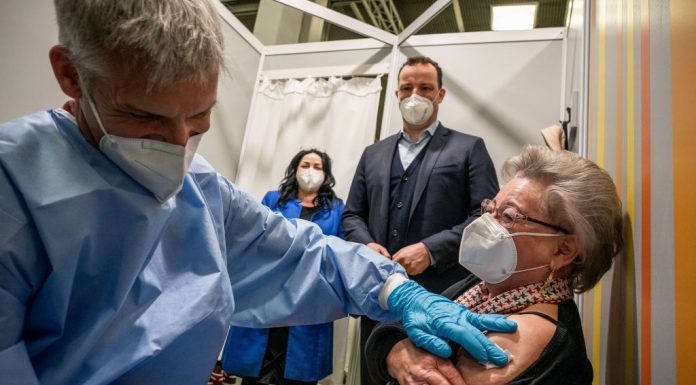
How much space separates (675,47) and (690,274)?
336 millimetres

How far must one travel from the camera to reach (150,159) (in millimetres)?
708

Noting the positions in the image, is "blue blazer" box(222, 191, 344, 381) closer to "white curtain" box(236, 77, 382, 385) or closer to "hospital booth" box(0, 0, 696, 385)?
"hospital booth" box(0, 0, 696, 385)

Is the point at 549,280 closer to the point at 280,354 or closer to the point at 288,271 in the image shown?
the point at 288,271

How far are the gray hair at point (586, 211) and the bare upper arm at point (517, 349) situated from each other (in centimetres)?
21

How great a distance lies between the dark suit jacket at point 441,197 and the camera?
1641 millimetres

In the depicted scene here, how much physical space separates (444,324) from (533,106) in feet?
6.99

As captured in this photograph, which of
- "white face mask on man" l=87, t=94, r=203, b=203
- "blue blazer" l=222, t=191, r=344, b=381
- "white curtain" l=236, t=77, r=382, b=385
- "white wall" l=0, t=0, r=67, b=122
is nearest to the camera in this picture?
"white face mask on man" l=87, t=94, r=203, b=203

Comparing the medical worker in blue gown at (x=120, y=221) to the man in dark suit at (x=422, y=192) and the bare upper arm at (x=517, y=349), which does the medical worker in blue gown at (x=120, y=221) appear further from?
the man in dark suit at (x=422, y=192)

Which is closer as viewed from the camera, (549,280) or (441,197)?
(549,280)

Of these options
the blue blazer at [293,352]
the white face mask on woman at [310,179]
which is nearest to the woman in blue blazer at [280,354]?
the blue blazer at [293,352]

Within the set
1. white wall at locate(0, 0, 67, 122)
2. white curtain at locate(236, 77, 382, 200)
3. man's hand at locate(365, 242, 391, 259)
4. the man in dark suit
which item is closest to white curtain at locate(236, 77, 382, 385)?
white curtain at locate(236, 77, 382, 200)

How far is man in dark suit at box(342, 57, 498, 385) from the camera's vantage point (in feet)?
5.23

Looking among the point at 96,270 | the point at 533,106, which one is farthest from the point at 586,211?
the point at 533,106

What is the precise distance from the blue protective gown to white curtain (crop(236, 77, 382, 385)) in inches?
85.5
